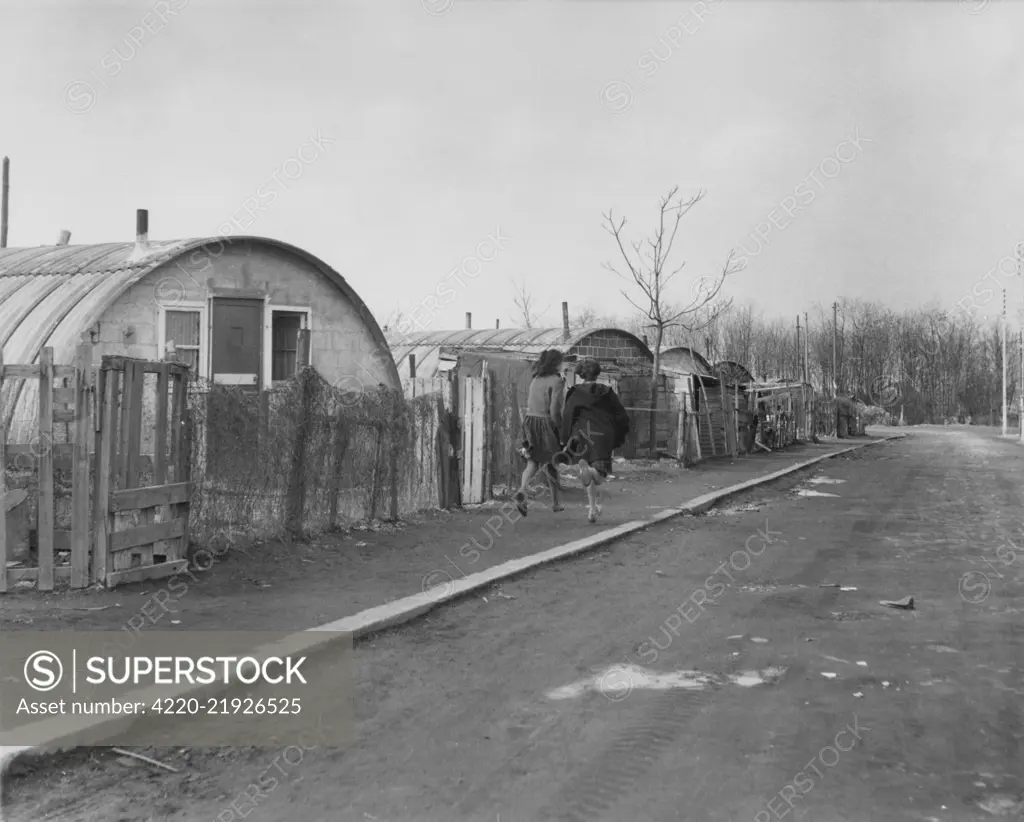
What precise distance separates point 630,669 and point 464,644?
3.83 ft

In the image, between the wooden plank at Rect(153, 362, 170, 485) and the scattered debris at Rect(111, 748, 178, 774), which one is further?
the wooden plank at Rect(153, 362, 170, 485)

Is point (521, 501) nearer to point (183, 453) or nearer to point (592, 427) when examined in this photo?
point (592, 427)

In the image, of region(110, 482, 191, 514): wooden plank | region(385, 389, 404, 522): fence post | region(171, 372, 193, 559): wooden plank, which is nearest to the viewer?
region(110, 482, 191, 514): wooden plank

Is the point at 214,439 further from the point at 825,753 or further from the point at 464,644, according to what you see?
the point at 825,753

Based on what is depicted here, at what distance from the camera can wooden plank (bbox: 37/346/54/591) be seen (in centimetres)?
709

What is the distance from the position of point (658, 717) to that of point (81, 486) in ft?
15.3

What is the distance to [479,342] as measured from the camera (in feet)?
119

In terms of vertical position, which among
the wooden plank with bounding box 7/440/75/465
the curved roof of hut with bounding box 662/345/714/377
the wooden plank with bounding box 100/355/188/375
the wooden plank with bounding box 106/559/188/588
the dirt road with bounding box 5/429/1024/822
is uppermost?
the curved roof of hut with bounding box 662/345/714/377

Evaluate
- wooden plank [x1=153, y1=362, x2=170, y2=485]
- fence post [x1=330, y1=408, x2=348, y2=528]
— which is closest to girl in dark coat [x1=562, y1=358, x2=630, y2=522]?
fence post [x1=330, y1=408, x2=348, y2=528]

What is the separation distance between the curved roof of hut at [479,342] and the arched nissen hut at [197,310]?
14002mm

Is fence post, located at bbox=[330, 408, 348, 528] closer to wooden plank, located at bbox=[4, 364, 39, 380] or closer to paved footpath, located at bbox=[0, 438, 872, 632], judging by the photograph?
paved footpath, located at bbox=[0, 438, 872, 632]

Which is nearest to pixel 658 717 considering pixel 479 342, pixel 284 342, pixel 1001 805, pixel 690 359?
pixel 1001 805

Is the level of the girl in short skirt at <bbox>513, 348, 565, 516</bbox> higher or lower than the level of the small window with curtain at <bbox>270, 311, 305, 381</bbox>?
lower

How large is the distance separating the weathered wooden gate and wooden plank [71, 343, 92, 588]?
0.09 meters
